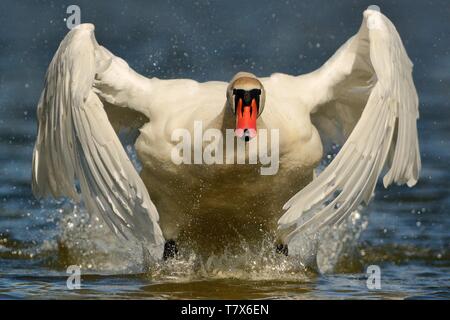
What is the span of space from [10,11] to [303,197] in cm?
1440

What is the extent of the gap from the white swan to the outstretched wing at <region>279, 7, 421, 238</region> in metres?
0.01

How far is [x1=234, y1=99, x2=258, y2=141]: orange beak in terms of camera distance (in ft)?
31.0

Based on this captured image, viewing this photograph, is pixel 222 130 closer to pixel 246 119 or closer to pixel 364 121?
pixel 246 119

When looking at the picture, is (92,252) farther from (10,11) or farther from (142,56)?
(10,11)

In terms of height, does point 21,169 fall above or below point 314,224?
above

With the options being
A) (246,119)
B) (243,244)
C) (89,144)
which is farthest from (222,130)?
(243,244)

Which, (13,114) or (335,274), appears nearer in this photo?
(335,274)

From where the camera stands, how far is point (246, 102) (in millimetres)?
9562

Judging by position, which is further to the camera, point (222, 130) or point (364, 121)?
point (222, 130)

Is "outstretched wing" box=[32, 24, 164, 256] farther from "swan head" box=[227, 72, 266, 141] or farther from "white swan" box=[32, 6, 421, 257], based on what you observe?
"swan head" box=[227, 72, 266, 141]

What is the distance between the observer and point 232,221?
10328 millimetres

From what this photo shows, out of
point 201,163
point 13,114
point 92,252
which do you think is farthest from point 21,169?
point 201,163

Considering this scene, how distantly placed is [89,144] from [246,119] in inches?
44.3

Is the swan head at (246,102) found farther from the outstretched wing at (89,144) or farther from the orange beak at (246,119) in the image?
the outstretched wing at (89,144)
